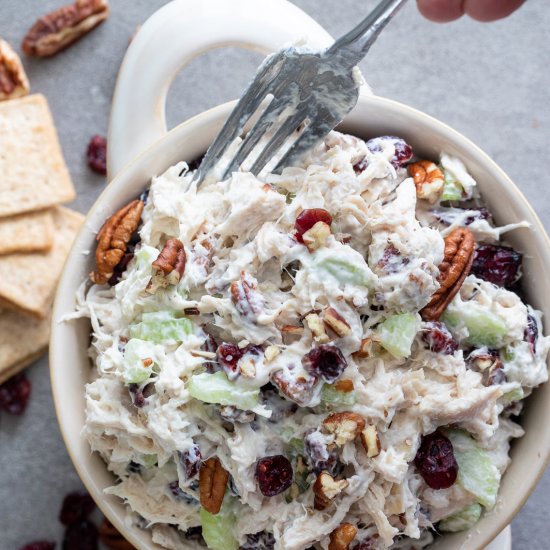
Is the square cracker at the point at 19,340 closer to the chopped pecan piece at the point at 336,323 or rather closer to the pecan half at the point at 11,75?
the pecan half at the point at 11,75

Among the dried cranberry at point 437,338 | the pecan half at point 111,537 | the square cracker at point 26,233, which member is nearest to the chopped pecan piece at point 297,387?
the dried cranberry at point 437,338

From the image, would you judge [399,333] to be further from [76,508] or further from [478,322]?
[76,508]

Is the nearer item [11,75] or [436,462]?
[436,462]

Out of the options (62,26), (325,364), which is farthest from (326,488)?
(62,26)

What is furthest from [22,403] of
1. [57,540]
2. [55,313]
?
[55,313]

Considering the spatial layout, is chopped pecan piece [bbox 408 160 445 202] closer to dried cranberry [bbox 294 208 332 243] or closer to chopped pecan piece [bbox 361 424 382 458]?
dried cranberry [bbox 294 208 332 243]

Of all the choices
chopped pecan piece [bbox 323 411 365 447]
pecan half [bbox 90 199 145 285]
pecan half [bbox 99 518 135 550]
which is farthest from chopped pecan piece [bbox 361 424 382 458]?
pecan half [bbox 99 518 135 550]
